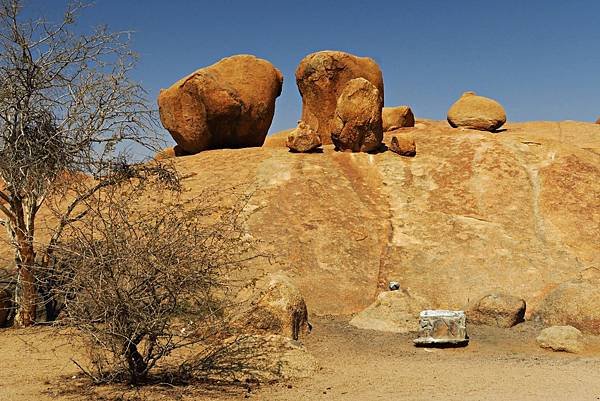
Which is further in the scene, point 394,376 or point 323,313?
point 323,313

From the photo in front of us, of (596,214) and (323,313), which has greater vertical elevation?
(596,214)

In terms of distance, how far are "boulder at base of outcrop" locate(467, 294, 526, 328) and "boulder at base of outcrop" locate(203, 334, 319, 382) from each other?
4449 mm

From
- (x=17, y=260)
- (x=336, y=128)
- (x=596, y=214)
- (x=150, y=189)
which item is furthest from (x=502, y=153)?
(x=17, y=260)

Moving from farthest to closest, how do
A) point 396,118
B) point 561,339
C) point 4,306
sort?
point 396,118 → point 4,306 → point 561,339

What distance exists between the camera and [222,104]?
19.5 m

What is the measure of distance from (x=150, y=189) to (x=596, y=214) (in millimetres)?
10764

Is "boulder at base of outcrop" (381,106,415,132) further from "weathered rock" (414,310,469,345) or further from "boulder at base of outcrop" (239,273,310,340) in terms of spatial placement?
"boulder at base of outcrop" (239,273,310,340)

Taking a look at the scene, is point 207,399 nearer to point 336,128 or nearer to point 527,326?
point 527,326

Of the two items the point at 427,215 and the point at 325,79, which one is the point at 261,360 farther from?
the point at 325,79

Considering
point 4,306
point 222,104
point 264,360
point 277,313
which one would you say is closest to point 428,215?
point 277,313

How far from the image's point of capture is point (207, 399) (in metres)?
7.01

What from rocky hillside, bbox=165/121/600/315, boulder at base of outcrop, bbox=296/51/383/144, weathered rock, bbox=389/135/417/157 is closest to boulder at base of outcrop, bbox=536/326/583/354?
rocky hillside, bbox=165/121/600/315

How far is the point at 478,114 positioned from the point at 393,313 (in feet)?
43.8

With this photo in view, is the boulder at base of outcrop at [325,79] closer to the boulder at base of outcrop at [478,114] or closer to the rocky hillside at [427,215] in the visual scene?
the rocky hillside at [427,215]
